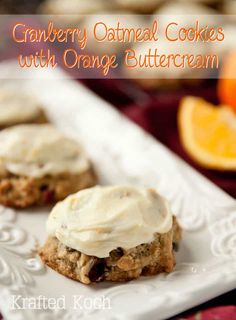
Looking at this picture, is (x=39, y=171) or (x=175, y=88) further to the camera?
(x=175, y=88)

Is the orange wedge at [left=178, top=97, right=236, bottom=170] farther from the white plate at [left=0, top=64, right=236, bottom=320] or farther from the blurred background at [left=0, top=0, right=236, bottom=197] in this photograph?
the white plate at [left=0, top=64, right=236, bottom=320]

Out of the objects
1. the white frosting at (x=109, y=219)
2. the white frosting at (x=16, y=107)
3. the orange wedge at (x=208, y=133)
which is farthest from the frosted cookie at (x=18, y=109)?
the white frosting at (x=109, y=219)

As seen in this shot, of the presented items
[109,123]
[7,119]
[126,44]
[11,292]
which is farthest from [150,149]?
[126,44]

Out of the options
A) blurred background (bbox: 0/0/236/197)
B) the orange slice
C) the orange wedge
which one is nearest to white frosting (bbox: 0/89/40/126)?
blurred background (bbox: 0/0/236/197)

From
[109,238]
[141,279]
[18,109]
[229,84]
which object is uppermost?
[229,84]

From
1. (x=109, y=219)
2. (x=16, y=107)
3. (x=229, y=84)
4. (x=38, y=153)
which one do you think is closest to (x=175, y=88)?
(x=229, y=84)

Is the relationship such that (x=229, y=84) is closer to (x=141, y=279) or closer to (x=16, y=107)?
(x=16, y=107)
